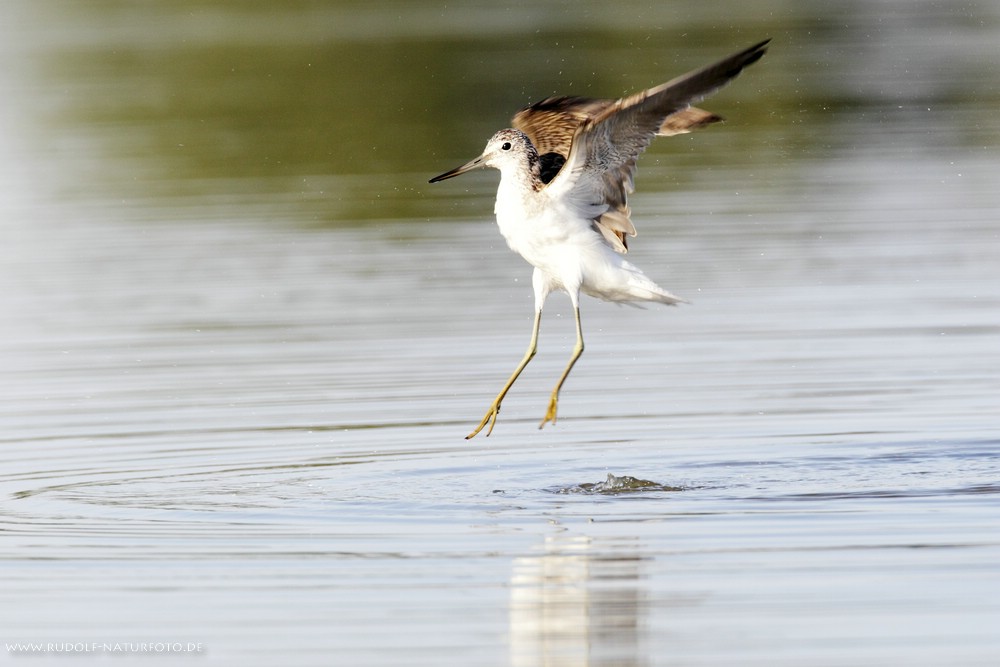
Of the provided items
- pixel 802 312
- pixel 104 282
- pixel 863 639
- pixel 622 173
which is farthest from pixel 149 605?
pixel 104 282

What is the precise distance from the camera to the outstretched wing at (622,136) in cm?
1029

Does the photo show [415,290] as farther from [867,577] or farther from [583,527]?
[867,577]

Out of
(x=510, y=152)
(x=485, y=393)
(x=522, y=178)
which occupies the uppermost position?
(x=510, y=152)

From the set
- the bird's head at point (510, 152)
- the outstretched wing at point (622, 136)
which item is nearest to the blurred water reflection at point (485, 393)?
the outstretched wing at point (622, 136)

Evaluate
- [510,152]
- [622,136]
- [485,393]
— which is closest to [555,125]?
[510,152]

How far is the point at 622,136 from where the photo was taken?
11000mm

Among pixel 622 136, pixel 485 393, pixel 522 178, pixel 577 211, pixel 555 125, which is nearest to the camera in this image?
pixel 622 136

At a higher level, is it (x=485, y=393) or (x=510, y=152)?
(x=510, y=152)

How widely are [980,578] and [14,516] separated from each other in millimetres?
4772

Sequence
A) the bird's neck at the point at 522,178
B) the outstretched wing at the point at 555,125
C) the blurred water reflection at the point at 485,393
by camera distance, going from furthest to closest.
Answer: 1. the outstretched wing at the point at 555,125
2. the bird's neck at the point at 522,178
3. the blurred water reflection at the point at 485,393

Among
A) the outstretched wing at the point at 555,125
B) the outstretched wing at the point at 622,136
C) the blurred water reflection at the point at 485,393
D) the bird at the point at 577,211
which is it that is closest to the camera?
the blurred water reflection at the point at 485,393

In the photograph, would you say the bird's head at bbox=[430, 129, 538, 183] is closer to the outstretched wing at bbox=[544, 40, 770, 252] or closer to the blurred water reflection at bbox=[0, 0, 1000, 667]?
the outstretched wing at bbox=[544, 40, 770, 252]

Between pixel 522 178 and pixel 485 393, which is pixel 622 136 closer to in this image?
pixel 522 178

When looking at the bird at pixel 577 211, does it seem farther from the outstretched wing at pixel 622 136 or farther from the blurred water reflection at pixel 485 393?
the blurred water reflection at pixel 485 393
